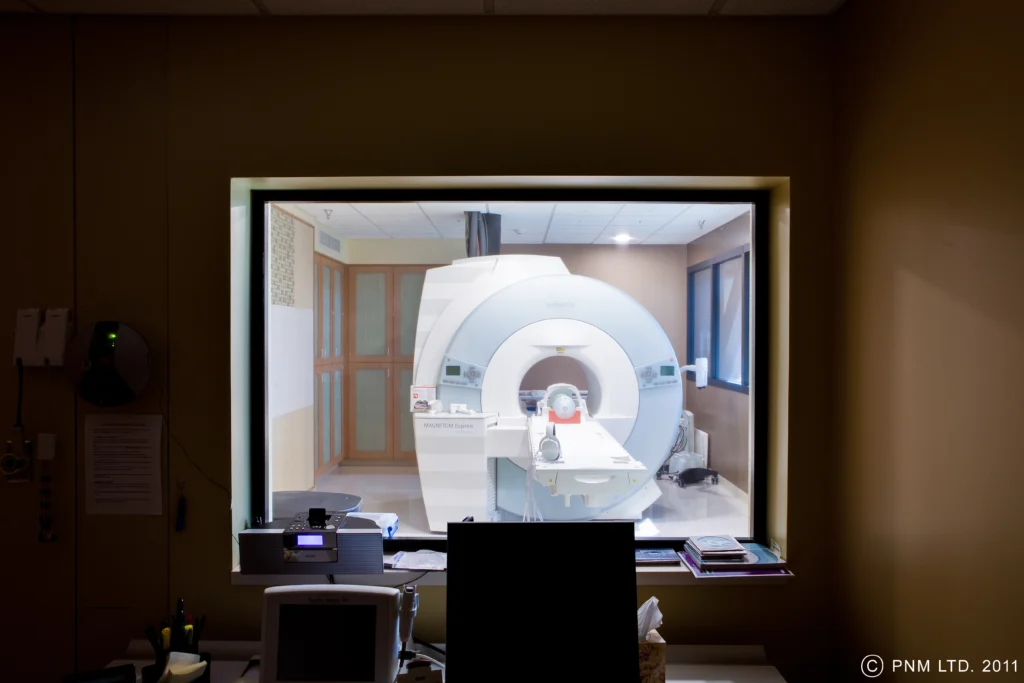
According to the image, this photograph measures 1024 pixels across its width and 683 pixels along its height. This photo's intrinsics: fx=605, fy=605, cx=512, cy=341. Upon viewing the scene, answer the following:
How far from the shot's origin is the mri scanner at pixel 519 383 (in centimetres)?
218

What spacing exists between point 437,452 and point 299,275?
802mm

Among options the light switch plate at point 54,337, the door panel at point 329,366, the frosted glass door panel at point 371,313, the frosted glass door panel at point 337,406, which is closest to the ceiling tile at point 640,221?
the frosted glass door panel at point 371,313

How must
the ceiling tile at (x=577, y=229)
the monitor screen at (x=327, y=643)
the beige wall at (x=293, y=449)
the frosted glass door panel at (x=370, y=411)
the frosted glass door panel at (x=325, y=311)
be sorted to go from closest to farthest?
the monitor screen at (x=327, y=643) → the beige wall at (x=293, y=449) → the ceiling tile at (x=577, y=229) → the frosted glass door panel at (x=325, y=311) → the frosted glass door panel at (x=370, y=411)

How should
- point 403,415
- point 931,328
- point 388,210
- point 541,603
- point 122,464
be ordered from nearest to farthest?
1. point 541,603
2. point 931,328
3. point 122,464
4. point 388,210
5. point 403,415

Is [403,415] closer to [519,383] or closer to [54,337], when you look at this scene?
[519,383]

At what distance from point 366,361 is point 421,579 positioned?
0.88 metres

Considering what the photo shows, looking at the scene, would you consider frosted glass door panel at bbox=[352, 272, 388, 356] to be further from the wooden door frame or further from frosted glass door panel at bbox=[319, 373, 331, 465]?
frosted glass door panel at bbox=[319, 373, 331, 465]

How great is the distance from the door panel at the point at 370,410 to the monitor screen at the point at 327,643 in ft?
2.95

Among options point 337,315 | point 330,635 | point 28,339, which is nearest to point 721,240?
point 337,315

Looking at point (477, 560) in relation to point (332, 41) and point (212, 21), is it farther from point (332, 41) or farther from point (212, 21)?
point (212, 21)

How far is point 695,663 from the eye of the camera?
1673 millimetres

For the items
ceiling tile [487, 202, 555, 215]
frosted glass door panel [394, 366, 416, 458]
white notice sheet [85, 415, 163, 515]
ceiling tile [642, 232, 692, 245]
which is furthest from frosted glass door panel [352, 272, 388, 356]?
ceiling tile [642, 232, 692, 245]

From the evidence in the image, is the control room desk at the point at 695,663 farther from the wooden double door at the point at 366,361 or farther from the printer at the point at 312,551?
the wooden double door at the point at 366,361

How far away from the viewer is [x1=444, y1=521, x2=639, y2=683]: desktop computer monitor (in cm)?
120
